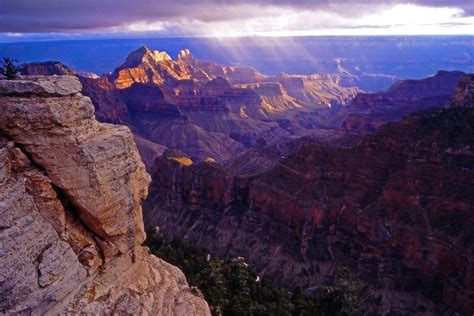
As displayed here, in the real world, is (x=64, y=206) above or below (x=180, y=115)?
above

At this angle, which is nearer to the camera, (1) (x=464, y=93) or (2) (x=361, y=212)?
(2) (x=361, y=212)

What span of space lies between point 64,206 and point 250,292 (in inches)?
1132

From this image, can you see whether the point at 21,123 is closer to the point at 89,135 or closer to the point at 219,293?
the point at 89,135

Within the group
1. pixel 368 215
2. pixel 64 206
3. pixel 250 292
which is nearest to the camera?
pixel 64 206

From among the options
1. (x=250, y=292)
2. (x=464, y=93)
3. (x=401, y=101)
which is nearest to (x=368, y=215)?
(x=250, y=292)

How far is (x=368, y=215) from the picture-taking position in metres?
57.4

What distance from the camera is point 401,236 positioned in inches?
2141

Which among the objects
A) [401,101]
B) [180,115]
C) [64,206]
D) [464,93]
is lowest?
[180,115]

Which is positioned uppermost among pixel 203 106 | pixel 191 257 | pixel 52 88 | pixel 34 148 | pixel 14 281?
pixel 52 88

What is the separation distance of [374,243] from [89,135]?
46117 mm

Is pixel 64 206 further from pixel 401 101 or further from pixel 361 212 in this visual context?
pixel 401 101

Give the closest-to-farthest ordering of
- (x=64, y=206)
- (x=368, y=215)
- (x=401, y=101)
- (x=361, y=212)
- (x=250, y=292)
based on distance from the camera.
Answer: (x=64, y=206), (x=250, y=292), (x=368, y=215), (x=361, y=212), (x=401, y=101)

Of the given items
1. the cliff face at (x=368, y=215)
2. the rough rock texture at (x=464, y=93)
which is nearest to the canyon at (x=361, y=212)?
the cliff face at (x=368, y=215)

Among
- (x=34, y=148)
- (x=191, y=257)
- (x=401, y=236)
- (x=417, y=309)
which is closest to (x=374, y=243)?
(x=401, y=236)
